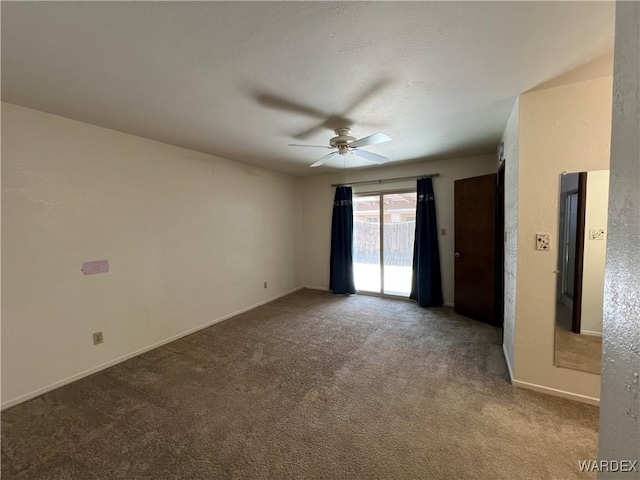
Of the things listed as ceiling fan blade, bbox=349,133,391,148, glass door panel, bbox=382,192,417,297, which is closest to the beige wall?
ceiling fan blade, bbox=349,133,391,148

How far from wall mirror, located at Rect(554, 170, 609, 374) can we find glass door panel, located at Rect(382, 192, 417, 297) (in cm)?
253

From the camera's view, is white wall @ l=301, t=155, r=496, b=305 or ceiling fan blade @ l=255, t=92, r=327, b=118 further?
white wall @ l=301, t=155, r=496, b=305

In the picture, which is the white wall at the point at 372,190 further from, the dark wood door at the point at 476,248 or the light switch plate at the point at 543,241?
the light switch plate at the point at 543,241

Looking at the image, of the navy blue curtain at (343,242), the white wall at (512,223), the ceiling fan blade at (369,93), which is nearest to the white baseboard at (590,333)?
the white wall at (512,223)

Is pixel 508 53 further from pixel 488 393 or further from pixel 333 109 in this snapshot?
pixel 488 393

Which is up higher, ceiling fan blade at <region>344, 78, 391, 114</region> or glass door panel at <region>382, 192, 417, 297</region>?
ceiling fan blade at <region>344, 78, 391, 114</region>

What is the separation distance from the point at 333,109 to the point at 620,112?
1878 millimetres

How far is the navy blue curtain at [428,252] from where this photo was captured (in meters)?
4.19

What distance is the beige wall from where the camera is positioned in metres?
1.84

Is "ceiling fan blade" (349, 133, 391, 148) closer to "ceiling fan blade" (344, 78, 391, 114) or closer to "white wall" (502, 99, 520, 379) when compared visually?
"ceiling fan blade" (344, 78, 391, 114)

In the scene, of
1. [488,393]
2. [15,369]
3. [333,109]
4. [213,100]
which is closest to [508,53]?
[333,109]

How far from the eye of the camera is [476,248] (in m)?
3.60

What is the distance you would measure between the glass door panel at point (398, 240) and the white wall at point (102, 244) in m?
2.58

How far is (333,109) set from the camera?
223 centimetres
